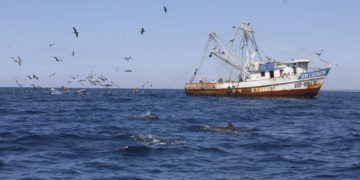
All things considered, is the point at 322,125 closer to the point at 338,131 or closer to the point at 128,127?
the point at 338,131

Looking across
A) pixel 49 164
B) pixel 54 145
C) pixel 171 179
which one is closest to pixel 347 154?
pixel 171 179

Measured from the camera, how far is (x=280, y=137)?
56.6ft

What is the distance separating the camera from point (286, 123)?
77.0 ft

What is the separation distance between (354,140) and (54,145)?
15449mm

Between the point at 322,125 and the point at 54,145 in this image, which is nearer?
the point at 54,145

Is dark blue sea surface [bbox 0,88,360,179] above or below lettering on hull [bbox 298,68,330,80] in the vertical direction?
below

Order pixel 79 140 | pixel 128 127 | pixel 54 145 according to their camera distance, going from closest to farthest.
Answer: pixel 54 145, pixel 79 140, pixel 128 127

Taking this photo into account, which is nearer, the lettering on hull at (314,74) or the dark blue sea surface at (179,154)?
the dark blue sea surface at (179,154)

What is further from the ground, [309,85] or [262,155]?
[309,85]

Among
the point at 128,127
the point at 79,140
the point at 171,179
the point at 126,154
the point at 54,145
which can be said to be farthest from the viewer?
the point at 128,127

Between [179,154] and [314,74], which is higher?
[314,74]

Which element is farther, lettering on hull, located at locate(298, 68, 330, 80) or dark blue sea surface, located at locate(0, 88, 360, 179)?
lettering on hull, located at locate(298, 68, 330, 80)

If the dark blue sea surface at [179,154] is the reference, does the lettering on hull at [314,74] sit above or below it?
above

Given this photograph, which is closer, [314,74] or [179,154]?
[179,154]
